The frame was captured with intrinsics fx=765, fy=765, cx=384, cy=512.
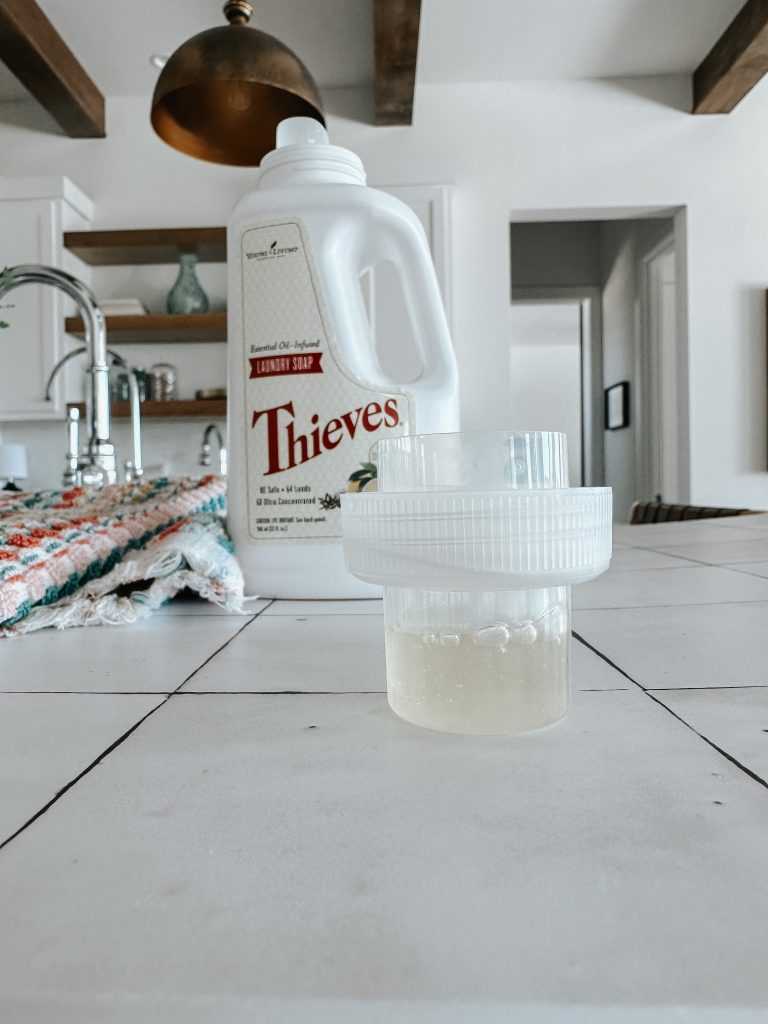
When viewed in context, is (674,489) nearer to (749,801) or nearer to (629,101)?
(629,101)

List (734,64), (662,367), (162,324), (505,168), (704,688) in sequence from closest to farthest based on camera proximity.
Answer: (704,688) < (734,64) < (162,324) < (505,168) < (662,367)

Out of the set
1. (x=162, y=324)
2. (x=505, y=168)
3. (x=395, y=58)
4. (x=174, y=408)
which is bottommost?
(x=174, y=408)

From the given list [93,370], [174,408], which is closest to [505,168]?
[174,408]

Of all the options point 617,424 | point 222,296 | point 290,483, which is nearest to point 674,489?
point 617,424

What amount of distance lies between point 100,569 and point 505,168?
104 inches

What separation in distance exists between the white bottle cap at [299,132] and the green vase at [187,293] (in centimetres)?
227

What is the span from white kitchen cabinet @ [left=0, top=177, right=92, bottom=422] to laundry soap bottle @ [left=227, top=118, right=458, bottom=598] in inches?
92.5

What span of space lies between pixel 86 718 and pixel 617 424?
407 cm

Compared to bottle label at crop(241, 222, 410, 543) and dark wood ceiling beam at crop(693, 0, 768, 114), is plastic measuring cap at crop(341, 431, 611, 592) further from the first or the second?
dark wood ceiling beam at crop(693, 0, 768, 114)

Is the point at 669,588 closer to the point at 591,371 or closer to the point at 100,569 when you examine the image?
the point at 100,569

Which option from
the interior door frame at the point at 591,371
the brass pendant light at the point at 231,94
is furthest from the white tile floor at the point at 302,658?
the interior door frame at the point at 591,371

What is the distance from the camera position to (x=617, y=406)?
4.05 m

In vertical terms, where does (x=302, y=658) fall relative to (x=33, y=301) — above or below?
below

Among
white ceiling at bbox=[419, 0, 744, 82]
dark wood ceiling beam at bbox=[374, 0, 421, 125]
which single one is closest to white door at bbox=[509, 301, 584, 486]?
white ceiling at bbox=[419, 0, 744, 82]
